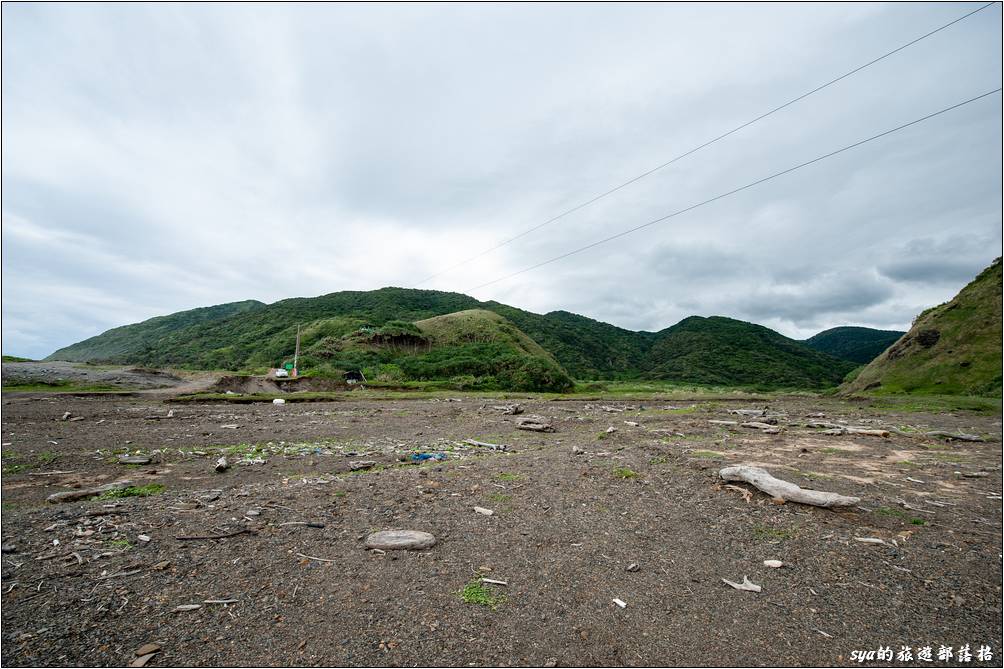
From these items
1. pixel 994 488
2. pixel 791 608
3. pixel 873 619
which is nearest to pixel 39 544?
pixel 791 608

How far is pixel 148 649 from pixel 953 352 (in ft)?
197

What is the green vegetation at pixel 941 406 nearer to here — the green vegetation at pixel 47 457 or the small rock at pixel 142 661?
the small rock at pixel 142 661

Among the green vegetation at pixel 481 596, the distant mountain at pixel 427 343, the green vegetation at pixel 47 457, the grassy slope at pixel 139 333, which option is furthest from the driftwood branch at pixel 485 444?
the grassy slope at pixel 139 333

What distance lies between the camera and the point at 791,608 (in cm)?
409

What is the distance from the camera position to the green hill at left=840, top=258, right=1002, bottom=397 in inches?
1444

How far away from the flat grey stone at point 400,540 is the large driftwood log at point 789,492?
5.81 metres

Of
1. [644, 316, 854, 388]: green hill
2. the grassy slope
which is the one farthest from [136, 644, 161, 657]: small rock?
the grassy slope

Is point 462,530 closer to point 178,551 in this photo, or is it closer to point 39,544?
point 178,551

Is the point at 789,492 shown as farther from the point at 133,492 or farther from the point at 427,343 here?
the point at 427,343

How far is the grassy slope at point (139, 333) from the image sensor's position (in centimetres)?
13843

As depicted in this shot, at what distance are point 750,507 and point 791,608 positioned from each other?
303cm

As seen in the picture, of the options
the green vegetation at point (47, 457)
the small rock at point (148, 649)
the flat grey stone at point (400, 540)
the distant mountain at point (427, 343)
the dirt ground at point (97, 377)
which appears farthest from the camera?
the distant mountain at point (427, 343)

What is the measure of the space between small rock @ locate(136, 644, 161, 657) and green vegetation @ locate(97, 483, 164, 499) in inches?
191

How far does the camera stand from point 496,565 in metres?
4.81
